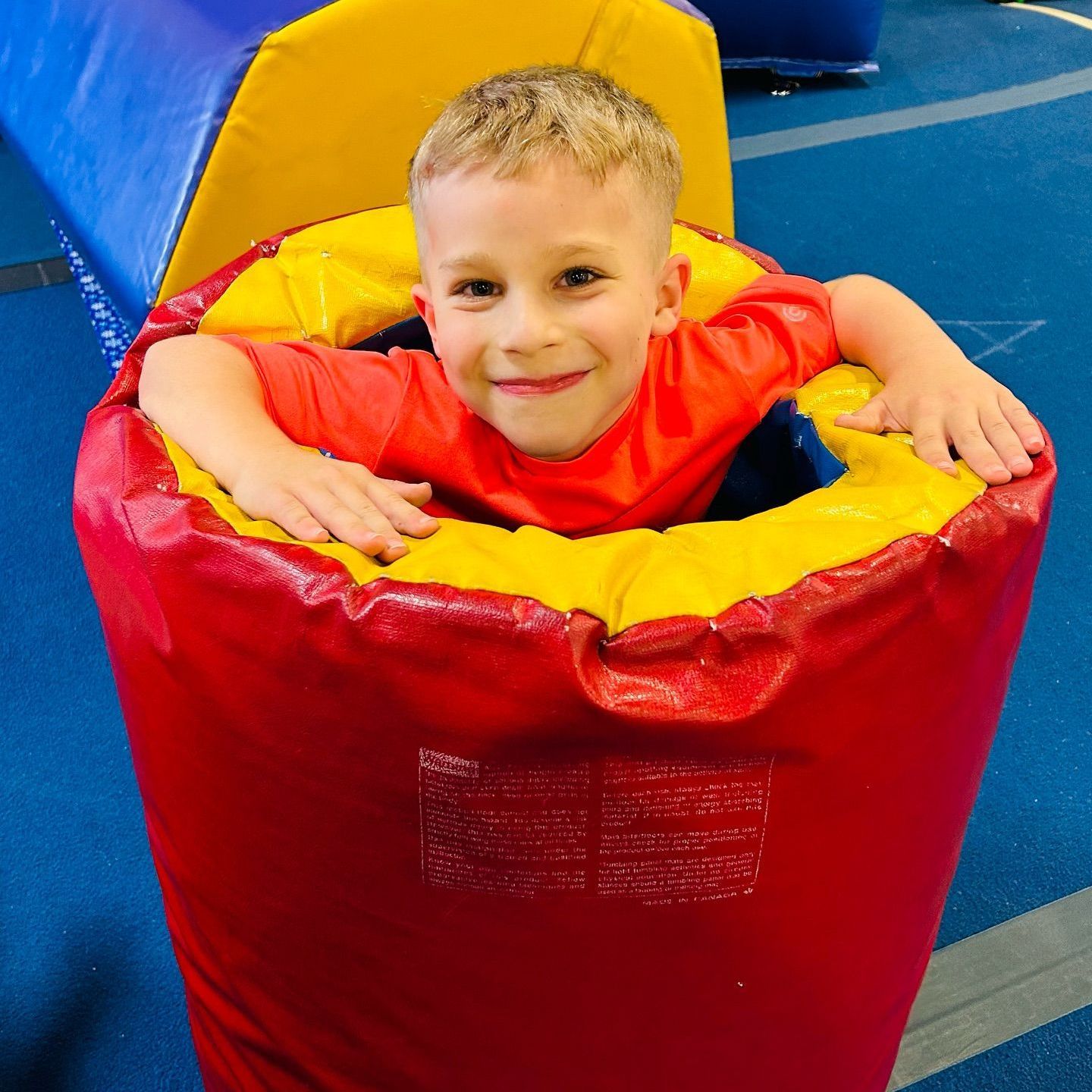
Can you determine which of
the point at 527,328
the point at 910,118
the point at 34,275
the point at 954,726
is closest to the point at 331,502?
the point at 527,328

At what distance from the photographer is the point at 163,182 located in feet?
4.83

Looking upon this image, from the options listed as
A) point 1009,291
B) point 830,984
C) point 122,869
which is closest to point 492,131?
point 830,984

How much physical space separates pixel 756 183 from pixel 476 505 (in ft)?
6.68

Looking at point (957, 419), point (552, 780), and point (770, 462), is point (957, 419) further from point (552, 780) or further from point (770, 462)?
point (552, 780)

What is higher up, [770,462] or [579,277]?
[579,277]

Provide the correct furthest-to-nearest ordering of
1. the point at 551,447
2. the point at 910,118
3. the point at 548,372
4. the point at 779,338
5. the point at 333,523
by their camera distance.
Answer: the point at 910,118, the point at 779,338, the point at 551,447, the point at 548,372, the point at 333,523

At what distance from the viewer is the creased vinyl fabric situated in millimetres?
710

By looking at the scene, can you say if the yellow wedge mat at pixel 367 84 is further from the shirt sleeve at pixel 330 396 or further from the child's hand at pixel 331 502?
the child's hand at pixel 331 502

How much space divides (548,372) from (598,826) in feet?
1.23

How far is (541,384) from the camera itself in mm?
937

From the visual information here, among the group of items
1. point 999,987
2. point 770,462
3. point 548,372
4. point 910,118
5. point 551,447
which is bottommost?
point 999,987

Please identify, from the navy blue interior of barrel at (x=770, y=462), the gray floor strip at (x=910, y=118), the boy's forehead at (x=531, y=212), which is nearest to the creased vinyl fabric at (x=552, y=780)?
the navy blue interior of barrel at (x=770, y=462)

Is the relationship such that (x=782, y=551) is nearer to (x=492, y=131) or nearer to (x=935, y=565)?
(x=935, y=565)

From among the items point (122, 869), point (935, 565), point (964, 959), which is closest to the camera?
point (935, 565)
